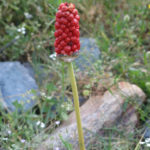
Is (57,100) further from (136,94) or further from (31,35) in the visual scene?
(31,35)

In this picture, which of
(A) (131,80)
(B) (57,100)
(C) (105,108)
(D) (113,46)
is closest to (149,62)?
(A) (131,80)

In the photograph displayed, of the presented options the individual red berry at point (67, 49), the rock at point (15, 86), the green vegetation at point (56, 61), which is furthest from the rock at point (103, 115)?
the individual red berry at point (67, 49)

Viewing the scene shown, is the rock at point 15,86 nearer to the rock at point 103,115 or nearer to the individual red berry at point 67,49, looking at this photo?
the rock at point 103,115

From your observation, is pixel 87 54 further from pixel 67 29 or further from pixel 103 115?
pixel 67 29

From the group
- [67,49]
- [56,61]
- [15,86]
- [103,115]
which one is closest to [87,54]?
[56,61]

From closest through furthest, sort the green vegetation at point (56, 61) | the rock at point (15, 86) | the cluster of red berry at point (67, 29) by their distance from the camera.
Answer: the cluster of red berry at point (67, 29), the green vegetation at point (56, 61), the rock at point (15, 86)
